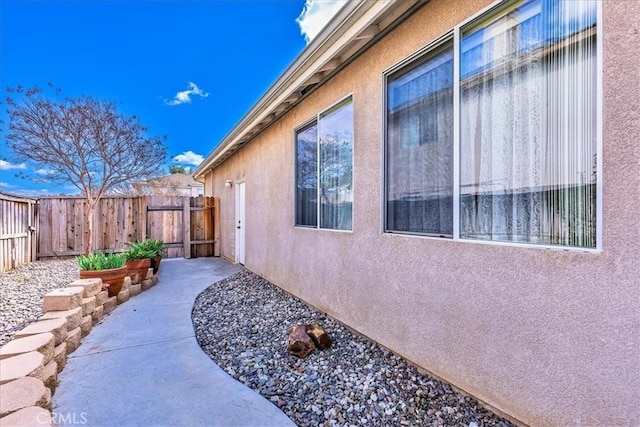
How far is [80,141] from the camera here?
842 cm

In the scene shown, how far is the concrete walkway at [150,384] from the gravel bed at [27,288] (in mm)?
997

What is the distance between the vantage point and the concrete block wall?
6.53 feet

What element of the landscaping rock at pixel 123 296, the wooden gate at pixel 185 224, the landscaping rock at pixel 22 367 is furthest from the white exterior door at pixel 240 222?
the landscaping rock at pixel 22 367

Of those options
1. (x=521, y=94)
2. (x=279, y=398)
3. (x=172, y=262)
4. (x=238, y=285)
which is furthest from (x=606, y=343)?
(x=172, y=262)

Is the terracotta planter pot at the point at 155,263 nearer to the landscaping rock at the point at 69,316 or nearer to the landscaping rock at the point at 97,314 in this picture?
the landscaping rock at the point at 97,314

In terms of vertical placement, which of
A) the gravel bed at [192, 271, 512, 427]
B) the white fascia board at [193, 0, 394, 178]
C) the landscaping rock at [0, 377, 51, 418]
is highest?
the white fascia board at [193, 0, 394, 178]

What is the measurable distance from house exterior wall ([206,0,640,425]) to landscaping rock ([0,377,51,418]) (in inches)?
110

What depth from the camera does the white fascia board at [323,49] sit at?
2908mm

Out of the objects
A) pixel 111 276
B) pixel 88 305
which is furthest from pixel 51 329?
pixel 111 276

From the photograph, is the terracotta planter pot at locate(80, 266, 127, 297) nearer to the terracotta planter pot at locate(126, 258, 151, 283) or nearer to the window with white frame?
the terracotta planter pot at locate(126, 258, 151, 283)

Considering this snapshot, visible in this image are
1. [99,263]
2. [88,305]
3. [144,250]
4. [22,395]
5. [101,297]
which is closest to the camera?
[22,395]

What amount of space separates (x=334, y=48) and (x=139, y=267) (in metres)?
5.21

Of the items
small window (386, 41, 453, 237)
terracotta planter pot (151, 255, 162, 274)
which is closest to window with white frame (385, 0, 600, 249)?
small window (386, 41, 453, 237)

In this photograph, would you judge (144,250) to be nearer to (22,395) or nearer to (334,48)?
(22,395)
